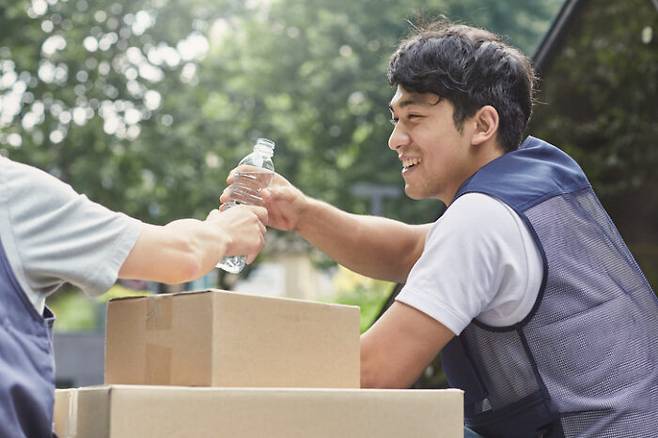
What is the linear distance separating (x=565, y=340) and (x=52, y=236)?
41.1 inches

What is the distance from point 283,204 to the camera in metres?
2.61

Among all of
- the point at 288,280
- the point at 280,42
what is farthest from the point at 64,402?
the point at 288,280

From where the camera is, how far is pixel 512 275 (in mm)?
2047

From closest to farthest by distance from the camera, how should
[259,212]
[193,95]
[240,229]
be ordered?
1. [240,229]
2. [259,212]
3. [193,95]

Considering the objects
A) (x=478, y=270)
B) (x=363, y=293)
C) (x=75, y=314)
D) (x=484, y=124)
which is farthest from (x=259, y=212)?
(x=75, y=314)

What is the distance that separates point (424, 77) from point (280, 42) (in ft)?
41.8

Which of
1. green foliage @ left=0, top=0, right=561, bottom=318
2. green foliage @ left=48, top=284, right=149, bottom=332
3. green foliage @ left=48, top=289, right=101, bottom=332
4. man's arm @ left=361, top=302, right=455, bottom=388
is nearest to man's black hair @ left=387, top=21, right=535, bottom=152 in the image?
man's arm @ left=361, top=302, right=455, bottom=388

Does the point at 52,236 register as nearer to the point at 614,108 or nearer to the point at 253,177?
the point at 253,177

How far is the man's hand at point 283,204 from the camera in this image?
259 centimetres

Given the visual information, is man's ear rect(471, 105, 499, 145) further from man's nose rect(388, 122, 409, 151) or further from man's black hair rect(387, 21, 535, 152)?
man's nose rect(388, 122, 409, 151)

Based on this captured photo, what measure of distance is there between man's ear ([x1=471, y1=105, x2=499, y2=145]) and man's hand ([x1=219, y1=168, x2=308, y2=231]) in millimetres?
531

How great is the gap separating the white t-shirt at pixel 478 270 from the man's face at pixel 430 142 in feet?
0.84

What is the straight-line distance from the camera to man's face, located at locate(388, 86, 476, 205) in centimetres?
231

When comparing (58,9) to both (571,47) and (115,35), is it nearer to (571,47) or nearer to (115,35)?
(115,35)
